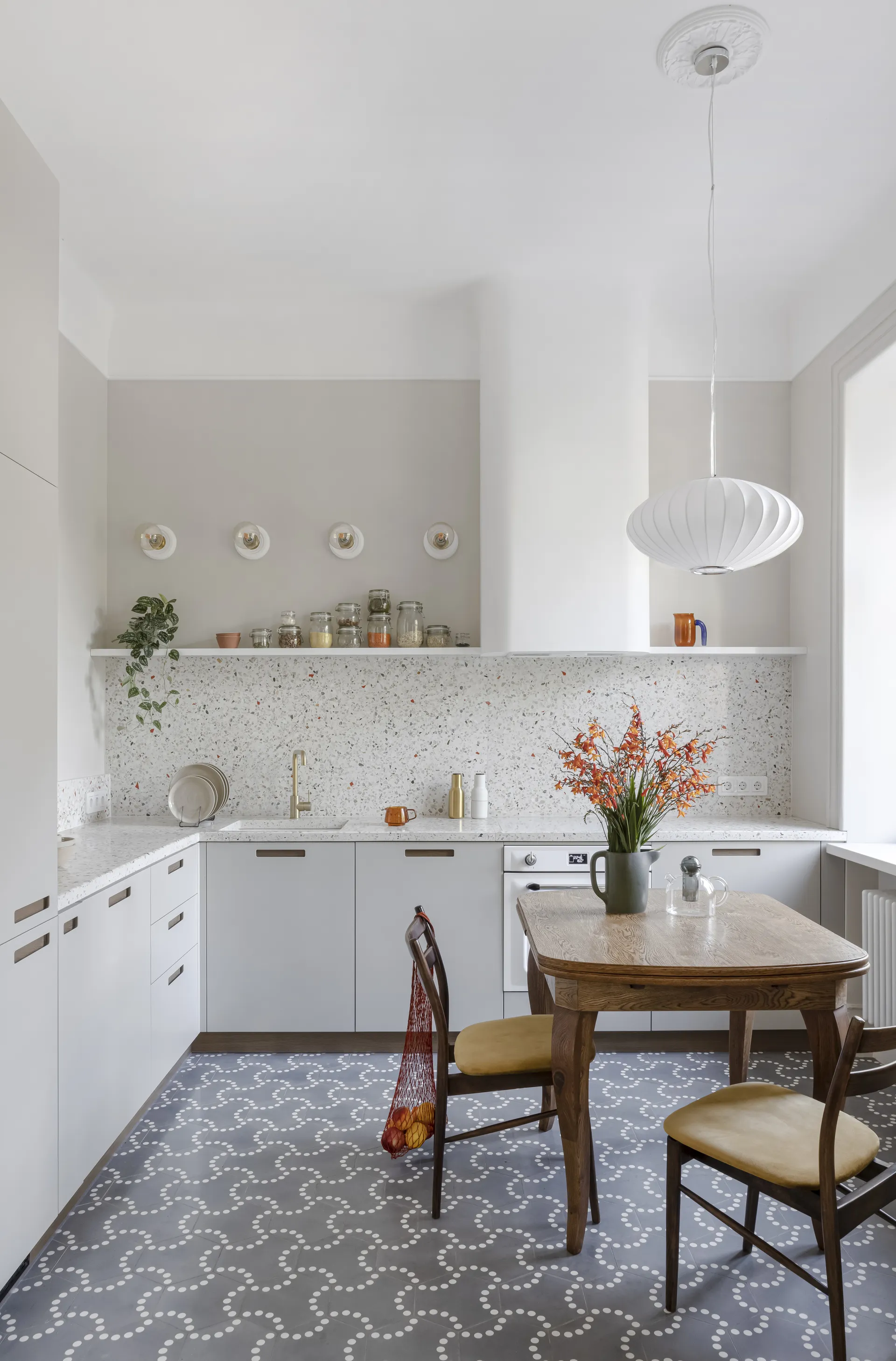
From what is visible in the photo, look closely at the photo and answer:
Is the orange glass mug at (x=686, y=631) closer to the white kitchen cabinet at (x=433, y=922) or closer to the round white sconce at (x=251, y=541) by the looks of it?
the white kitchen cabinet at (x=433, y=922)

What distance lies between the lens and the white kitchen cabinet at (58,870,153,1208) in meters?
2.34

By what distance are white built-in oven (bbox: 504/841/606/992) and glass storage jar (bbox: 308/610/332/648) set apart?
1237mm

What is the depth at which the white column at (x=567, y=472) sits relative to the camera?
3721 millimetres

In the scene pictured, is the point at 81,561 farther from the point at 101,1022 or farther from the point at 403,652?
the point at 101,1022

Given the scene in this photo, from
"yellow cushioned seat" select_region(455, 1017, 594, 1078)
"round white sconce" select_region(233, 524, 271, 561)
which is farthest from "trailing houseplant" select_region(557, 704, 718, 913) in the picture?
"round white sconce" select_region(233, 524, 271, 561)

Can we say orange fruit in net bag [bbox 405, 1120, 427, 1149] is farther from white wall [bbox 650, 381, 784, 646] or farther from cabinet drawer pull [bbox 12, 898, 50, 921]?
white wall [bbox 650, 381, 784, 646]

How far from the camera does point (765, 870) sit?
11.7ft

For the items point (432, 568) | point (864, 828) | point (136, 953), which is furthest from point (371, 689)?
point (864, 828)

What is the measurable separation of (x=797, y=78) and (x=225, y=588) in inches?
114

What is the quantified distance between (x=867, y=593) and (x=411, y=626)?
75.7 inches

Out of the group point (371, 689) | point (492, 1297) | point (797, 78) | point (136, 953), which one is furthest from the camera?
point (371, 689)

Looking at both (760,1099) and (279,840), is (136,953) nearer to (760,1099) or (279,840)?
(279,840)

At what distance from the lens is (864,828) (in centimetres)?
360

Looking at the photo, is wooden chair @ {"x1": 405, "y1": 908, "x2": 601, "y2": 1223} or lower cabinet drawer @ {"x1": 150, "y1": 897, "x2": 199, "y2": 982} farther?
lower cabinet drawer @ {"x1": 150, "y1": 897, "x2": 199, "y2": 982}
